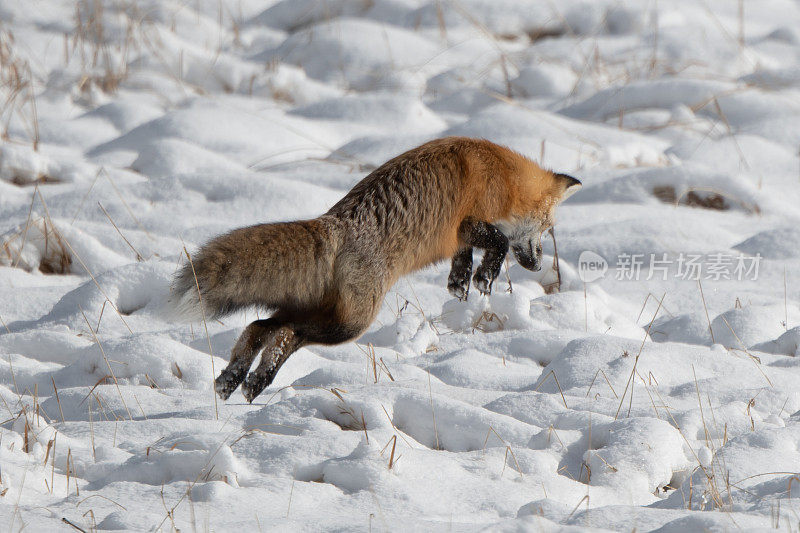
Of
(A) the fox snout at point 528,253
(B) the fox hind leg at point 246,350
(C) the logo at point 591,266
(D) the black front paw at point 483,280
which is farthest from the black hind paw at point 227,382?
(C) the logo at point 591,266

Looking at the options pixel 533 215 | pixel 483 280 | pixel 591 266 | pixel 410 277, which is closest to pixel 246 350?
pixel 483 280

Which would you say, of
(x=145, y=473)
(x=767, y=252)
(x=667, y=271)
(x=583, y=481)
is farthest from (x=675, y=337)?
(x=145, y=473)

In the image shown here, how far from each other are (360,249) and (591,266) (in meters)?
2.61

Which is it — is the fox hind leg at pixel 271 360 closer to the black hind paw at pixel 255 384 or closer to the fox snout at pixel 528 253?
the black hind paw at pixel 255 384

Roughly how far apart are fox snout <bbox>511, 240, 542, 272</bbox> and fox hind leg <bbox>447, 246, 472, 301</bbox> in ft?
1.40

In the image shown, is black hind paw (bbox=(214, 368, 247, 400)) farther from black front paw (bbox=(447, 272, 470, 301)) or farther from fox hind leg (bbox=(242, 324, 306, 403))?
black front paw (bbox=(447, 272, 470, 301))

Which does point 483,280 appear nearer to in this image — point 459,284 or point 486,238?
point 459,284

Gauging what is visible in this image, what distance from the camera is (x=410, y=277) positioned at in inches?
233

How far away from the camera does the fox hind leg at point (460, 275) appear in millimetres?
4789

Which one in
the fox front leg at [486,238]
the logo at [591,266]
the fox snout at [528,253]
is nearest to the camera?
the fox front leg at [486,238]

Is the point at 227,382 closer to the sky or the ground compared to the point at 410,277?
closer to the sky

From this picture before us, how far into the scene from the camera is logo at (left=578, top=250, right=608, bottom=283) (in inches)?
241

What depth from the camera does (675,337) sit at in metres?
5.25

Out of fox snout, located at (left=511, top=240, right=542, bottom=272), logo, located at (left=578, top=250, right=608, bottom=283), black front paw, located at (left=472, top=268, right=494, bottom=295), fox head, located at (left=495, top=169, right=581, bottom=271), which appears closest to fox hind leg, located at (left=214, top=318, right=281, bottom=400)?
black front paw, located at (left=472, top=268, right=494, bottom=295)
